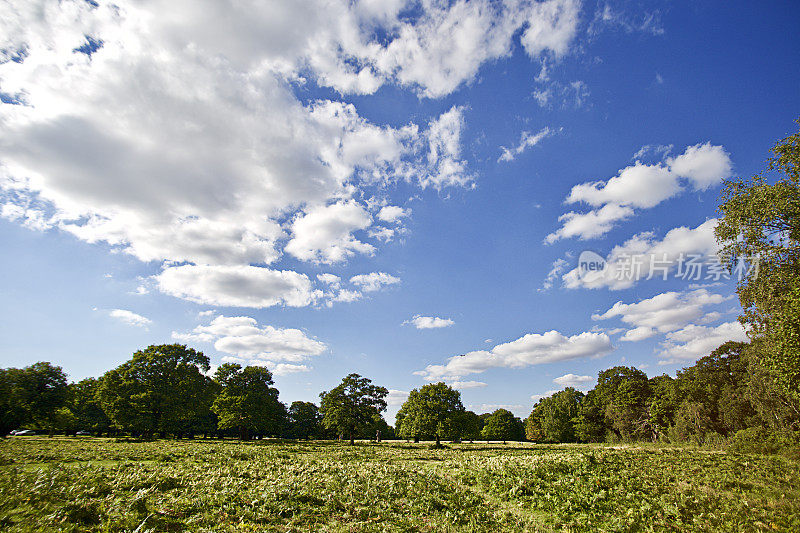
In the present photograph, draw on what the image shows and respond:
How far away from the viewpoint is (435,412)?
52.8 m

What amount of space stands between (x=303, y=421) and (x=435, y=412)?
5472 centimetres

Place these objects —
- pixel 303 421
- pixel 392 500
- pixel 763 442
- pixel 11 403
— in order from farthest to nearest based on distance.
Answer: pixel 303 421
pixel 11 403
pixel 763 442
pixel 392 500

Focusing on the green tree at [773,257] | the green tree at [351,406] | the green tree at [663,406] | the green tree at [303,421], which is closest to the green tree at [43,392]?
the green tree at [351,406]

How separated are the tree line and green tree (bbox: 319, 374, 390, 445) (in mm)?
179

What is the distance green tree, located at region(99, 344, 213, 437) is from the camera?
4231 centimetres

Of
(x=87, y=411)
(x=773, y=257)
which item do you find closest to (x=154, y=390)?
(x=87, y=411)

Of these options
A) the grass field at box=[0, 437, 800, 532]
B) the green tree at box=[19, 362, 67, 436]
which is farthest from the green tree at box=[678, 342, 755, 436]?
the green tree at box=[19, 362, 67, 436]

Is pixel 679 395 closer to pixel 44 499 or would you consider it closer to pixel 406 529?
pixel 406 529

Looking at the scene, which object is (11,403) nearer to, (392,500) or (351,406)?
(351,406)

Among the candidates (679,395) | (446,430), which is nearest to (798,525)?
(446,430)

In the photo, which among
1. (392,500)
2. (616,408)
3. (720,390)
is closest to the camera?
(392,500)

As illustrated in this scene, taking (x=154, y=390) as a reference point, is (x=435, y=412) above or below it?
below

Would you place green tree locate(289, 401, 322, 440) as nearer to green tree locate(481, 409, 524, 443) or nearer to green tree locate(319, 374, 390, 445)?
green tree locate(319, 374, 390, 445)

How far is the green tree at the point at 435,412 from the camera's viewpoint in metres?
51.6
